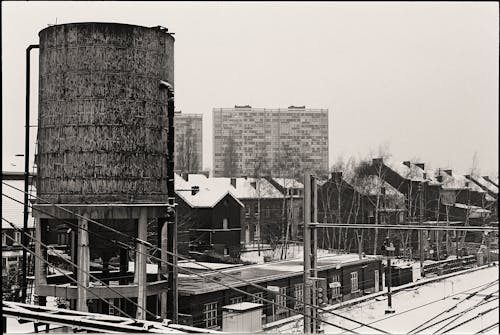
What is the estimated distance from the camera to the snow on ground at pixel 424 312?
57.3 feet

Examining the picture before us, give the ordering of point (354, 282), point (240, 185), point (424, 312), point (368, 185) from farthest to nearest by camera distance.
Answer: point (240, 185), point (368, 185), point (354, 282), point (424, 312)

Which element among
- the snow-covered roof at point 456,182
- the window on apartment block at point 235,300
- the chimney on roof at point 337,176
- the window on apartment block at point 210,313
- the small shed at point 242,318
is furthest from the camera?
the snow-covered roof at point 456,182

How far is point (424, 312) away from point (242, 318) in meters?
7.93

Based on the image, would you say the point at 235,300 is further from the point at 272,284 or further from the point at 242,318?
the point at 242,318

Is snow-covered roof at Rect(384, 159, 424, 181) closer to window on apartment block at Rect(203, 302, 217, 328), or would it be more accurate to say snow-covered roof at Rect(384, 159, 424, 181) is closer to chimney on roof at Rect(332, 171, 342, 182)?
chimney on roof at Rect(332, 171, 342, 182)

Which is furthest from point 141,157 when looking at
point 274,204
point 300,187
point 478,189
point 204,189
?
point 478,189

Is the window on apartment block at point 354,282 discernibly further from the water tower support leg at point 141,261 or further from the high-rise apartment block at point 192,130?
the high-rise apartment block at point 192,130

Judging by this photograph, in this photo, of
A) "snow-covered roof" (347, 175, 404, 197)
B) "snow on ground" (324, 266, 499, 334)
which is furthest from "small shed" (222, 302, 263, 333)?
"snow-covered roof" (347, 175, 404, 197)

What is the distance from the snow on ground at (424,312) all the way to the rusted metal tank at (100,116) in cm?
796

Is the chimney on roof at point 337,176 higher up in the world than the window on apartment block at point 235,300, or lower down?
higher up

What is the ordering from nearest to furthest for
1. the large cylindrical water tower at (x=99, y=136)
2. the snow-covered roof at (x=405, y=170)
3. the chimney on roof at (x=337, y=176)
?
the large cylindrical water tower at (x=99, y=136) → the chimney on roof at (x=337, y=176) → the snow-covered roof at (x=405, y=170)

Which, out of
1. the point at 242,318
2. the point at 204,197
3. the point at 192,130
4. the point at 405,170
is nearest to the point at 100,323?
the point at 242,318

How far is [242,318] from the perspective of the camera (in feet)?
52.1

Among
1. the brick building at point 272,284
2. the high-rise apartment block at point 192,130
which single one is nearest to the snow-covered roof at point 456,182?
the brick building at point 272,284
